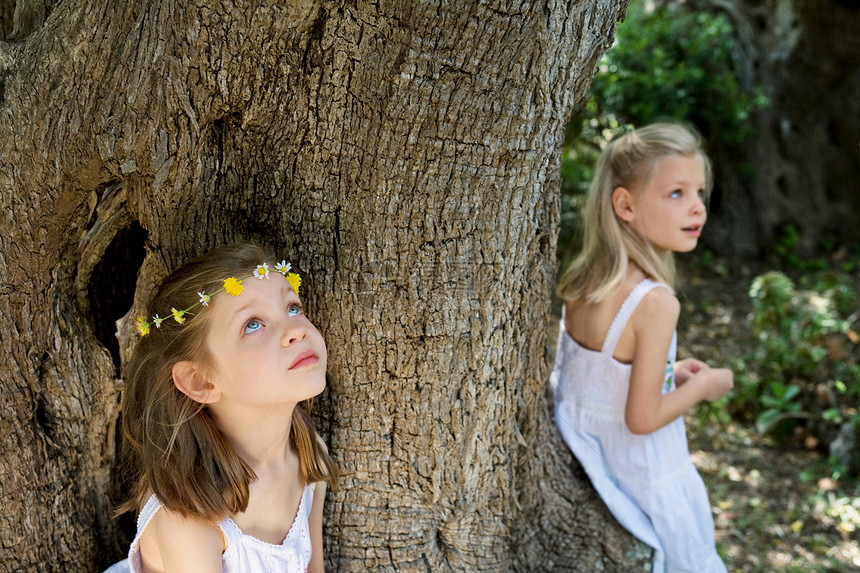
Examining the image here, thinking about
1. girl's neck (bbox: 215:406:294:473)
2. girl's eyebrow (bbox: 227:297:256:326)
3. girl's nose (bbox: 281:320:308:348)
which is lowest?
girl's neck (bbox: 215:406:294:473)

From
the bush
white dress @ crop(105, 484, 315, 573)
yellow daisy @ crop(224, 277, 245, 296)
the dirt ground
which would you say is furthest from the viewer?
the bush

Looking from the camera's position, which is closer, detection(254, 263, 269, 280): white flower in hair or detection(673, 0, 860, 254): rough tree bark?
detection(254, 263, 269, 280): white flower in hair

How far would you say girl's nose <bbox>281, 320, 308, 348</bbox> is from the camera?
77.5 inches

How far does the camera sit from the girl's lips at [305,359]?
197cm

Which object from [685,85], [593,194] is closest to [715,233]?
[685,85]

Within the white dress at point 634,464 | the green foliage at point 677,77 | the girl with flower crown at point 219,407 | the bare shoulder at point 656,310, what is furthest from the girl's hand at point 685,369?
the green foliage at point 677,77

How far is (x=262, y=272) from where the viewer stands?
2002mm

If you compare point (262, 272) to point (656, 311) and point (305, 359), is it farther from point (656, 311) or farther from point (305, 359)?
point (656, 311)

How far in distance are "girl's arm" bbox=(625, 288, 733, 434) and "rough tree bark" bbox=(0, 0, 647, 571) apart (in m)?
0.43

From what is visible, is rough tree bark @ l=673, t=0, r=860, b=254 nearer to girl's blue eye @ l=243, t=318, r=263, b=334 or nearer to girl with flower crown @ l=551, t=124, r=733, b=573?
girl with flower crown @ l=551, t=124, r=733, b=573

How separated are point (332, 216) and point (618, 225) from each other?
4.51 feet

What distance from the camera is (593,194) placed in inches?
126

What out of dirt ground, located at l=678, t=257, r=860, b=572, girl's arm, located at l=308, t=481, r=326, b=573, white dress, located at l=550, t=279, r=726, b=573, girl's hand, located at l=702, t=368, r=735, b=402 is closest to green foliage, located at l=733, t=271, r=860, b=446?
dirt ground, located at l=678, t=257, r=860, b=572

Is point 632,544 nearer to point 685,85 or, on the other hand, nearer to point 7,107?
point 7,107
